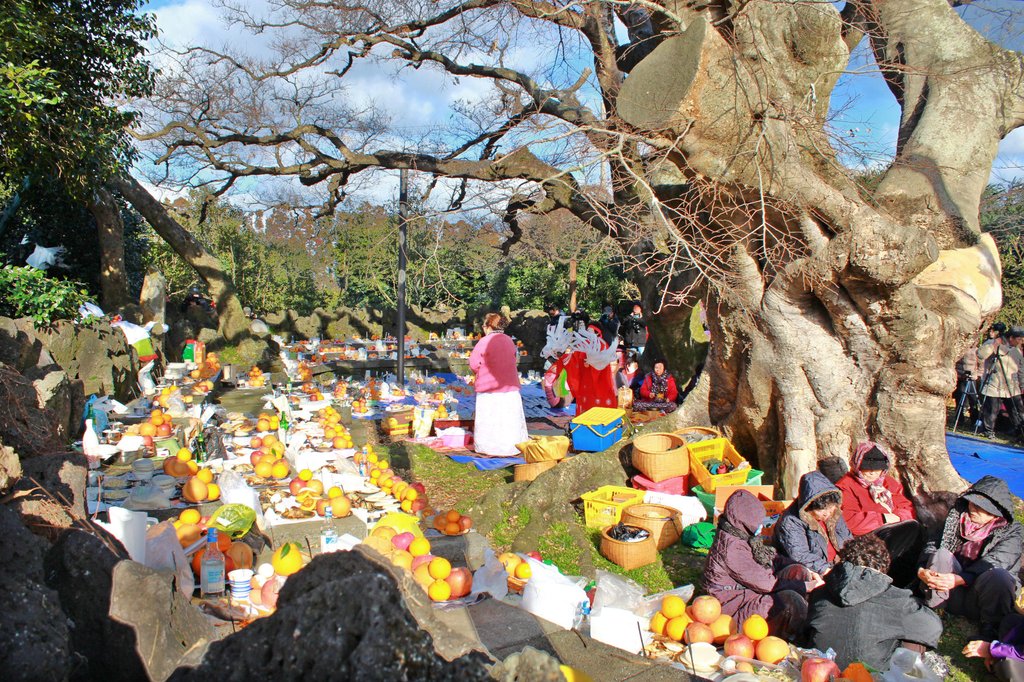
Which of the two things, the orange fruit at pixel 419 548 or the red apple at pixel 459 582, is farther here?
the orange fruit at pixel 419 548

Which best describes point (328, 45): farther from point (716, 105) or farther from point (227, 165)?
point (716, 105)

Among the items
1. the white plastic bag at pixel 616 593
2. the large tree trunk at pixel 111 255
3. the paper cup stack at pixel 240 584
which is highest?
the large tree trunk at pixel 111 255

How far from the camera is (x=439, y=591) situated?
14.0 feet

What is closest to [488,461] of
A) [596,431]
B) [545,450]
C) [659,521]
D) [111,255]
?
[596,431]

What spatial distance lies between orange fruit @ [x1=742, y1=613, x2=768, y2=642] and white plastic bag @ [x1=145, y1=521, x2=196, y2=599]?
301 centimetres

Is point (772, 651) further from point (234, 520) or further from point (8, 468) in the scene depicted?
point (8, 468)

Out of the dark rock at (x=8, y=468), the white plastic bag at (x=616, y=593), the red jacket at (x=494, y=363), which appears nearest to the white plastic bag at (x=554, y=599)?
the white plastic bag at (x=616, y=593)

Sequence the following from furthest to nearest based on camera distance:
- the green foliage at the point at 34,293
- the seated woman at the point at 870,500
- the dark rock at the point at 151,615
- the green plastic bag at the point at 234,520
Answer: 1. the green foliage at the point at 34,293
2. the seated woman at the point at 870,500
3. the green plastic bag at the point at 234,520
4. the dark rock at the point at 151,615

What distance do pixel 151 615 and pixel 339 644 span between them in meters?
1.07

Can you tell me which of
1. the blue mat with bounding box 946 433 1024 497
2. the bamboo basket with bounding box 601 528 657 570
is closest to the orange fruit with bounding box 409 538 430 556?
the bamboo basket with bounding box 601 528 657 570

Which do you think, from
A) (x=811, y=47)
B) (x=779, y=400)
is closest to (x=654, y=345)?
(x=779, y=400)

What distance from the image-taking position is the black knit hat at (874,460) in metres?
5.61

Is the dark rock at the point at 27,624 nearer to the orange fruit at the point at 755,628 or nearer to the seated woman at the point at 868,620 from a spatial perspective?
the orange fruit at the point at 755,628

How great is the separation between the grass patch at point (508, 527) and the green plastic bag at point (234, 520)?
2100 mm
